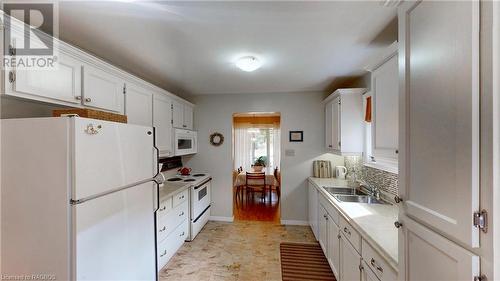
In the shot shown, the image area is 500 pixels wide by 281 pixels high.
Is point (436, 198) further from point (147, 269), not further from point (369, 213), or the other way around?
point (147, 269)

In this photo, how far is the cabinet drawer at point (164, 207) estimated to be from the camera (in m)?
2.33

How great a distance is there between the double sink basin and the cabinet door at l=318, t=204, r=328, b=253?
0.26 metres

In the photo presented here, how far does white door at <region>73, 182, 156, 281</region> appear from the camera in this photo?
44.4 inches

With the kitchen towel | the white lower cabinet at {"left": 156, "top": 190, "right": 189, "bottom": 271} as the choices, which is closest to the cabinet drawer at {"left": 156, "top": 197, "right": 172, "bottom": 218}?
the white lower cabinet at {"left": 156, "top": 190, "right": 189, "bottom": 271}

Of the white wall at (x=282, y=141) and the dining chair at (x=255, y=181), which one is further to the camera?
the dining chair at (x=255, y=181)

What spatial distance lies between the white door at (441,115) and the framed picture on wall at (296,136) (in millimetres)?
2742

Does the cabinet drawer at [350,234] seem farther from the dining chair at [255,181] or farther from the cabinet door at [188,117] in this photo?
the dining chair at [255,181]

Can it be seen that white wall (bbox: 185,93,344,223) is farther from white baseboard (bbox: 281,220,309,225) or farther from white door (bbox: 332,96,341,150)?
white door (bbox: 332,96,341,150)

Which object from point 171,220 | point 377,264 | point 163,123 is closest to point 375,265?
point 377,264

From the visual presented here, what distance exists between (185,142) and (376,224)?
2852mm

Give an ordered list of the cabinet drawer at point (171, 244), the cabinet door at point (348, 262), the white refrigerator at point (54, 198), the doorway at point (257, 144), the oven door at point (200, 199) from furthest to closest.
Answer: the doorway at point (257, 144)
the oven door at point (200, 199)
the cabinet drawer at point (171, 244)
the cabinet door at point (348, 262)
the white refrigerator at point (54, 198)

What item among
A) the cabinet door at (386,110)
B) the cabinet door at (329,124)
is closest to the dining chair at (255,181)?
the cabinet door at (329,124)

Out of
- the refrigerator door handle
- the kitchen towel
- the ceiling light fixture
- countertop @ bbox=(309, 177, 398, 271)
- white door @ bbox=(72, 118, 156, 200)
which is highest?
the ceiling light fixture

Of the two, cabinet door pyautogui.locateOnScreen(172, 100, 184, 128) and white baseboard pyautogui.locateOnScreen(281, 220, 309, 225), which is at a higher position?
cabinet door pyautogui.locateOnScreen(172, 100, 184, 128)
